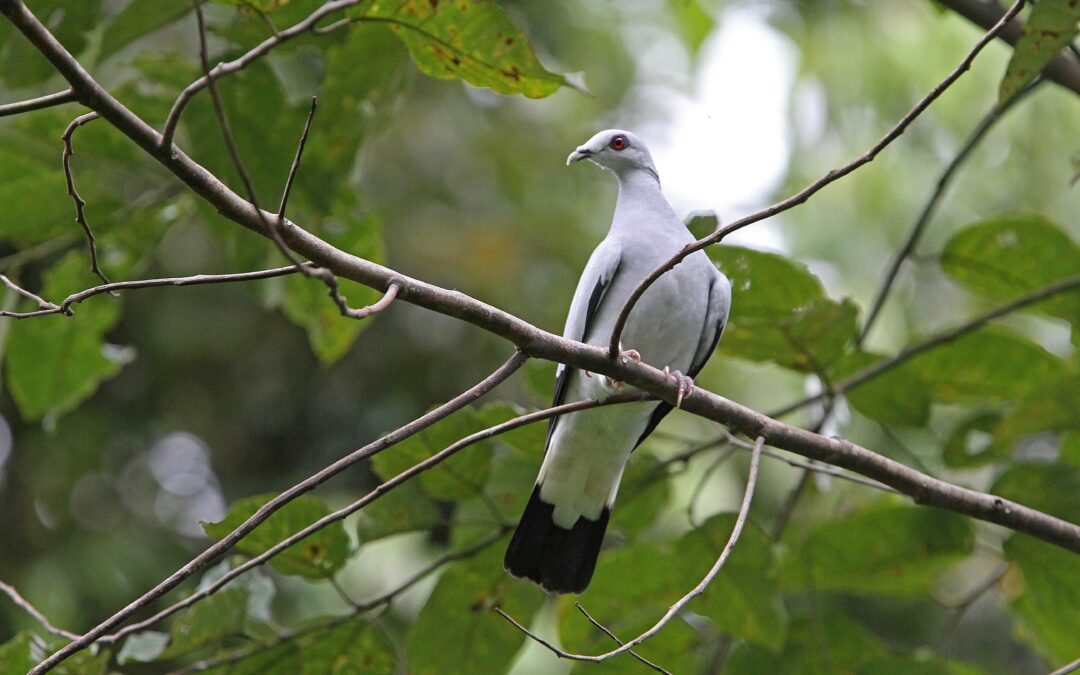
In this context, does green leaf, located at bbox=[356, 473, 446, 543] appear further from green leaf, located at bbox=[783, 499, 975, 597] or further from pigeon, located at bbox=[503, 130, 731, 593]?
green leaf, located at bbox=[783, 499, 975, 597]

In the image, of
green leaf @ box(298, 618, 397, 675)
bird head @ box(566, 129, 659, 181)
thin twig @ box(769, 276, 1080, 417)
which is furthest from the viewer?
bird head @ box(566, 129, 659, 181)

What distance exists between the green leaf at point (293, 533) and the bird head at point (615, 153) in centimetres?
187

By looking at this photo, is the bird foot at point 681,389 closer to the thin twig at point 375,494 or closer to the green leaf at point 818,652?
the thin twig at point 375,494

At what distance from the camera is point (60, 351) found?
4.38 metres

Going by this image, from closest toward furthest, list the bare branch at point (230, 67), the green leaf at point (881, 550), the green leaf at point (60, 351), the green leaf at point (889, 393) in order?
the bare branch at point (230, 67) → the green leaf at point (881, 550) → the green leaf at point (889, 393) → the green leaf at point (60, 351)

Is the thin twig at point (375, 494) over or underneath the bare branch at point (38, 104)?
underneath

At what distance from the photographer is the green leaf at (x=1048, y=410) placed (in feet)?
12.0

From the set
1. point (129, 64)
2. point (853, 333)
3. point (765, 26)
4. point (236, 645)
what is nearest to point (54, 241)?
point (129, 64)

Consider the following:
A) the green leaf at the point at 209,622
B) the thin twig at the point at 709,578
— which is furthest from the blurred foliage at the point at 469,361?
the thin twig at the point at 709,578

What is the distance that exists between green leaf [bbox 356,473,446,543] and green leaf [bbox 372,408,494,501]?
0.06 metres

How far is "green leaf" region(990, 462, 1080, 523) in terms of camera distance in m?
3.89

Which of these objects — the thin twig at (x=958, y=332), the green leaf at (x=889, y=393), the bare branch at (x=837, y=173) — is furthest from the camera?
the green leaf at (x=889, y=393)

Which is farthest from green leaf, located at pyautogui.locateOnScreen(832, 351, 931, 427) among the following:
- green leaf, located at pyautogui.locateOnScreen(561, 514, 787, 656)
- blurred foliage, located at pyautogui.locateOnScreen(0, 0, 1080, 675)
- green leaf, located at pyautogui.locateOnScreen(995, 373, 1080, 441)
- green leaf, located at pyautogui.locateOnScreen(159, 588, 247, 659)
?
green leaf, located at pyautogui.locateOnScreen(159, 588, 247, 659)

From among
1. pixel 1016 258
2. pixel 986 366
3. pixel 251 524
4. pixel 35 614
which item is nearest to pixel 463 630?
pixel 35 614
